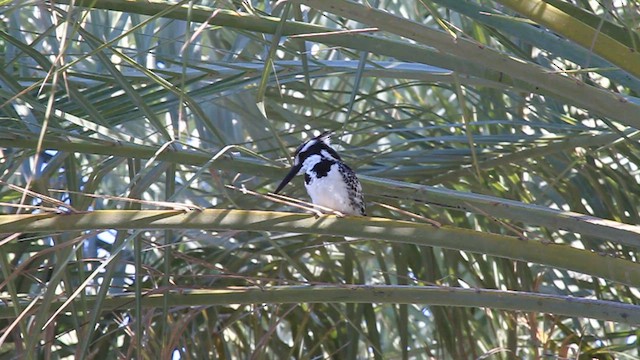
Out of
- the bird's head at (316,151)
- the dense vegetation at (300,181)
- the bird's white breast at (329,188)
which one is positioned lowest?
the dense vegetation at (300,181)

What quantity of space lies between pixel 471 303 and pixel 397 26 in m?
0.46

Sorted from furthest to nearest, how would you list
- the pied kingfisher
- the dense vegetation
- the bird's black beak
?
1. the pied kingfisher
2. the bird's black beak
3. the dense vegetation

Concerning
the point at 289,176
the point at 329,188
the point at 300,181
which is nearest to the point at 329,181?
the point at 329,188

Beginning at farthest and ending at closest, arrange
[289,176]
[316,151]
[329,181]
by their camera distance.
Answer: [316,151] < [329,181] < [289,176]

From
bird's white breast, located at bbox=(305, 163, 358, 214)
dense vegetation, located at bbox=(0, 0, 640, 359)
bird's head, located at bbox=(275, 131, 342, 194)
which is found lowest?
dense vegetation, located at bbox=(0, 0, 640, 359)

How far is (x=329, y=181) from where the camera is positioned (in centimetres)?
276

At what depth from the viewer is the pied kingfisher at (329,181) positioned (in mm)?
2748

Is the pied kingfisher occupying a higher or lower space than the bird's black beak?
higher

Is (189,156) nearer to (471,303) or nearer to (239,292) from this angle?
(239,292)

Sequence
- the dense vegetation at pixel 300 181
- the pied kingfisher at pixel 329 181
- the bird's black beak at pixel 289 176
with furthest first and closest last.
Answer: the pied kingfisher at pixel 329 181 < the bird's black beak at pixel 289 176 < the dense vegetation at pixel 300 181

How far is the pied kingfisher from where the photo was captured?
9.02 ft

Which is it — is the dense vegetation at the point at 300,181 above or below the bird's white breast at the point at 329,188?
below

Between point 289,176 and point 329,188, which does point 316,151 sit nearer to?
point 329,188

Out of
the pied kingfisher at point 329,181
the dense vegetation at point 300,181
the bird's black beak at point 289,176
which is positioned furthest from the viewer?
the pied kingfisher at point 329,181
